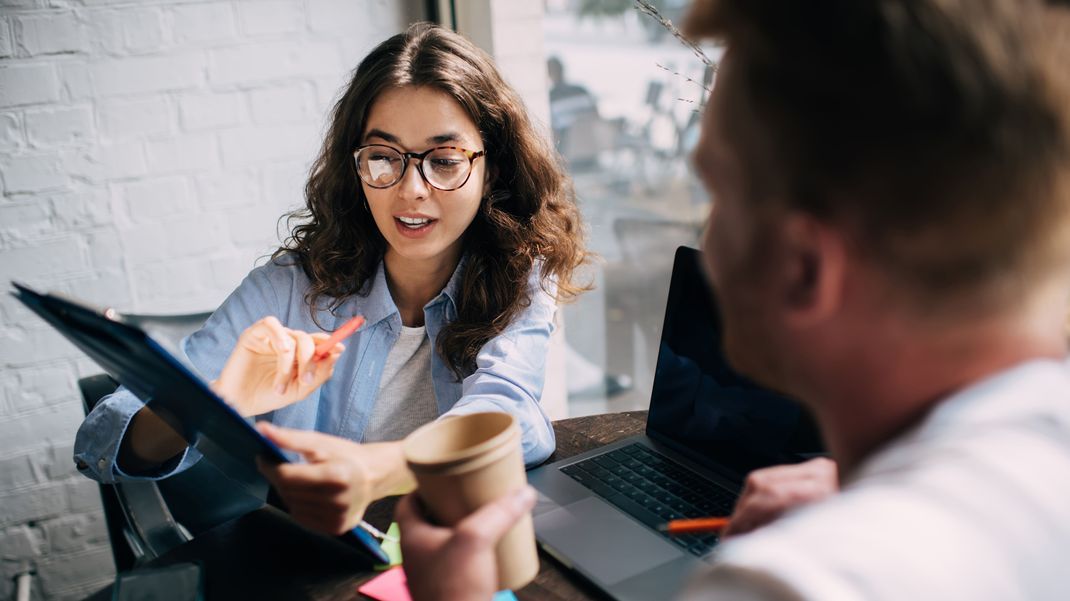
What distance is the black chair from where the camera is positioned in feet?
4.26

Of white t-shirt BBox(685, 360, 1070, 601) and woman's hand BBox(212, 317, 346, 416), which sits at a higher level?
white t-shirt BBox(685, 360, 1070, 601)

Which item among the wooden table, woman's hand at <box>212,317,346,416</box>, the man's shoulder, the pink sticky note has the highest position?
the man's shoulder

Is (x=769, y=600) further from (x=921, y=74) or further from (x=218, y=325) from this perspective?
(x=218, y=325)

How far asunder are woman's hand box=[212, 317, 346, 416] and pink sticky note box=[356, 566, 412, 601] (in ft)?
1.16

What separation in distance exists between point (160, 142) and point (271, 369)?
0.95m

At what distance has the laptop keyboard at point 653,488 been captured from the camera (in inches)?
40.9

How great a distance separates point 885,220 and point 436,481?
395 mm

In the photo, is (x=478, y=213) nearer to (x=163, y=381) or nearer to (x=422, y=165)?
(x=422, y=165)

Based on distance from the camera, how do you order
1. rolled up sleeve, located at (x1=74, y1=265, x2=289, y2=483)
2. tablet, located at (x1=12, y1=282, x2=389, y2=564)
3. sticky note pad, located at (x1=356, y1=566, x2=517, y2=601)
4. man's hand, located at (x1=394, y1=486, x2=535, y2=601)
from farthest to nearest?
rolled up sleeve, located at (x1=74, y1=265, x2=289, y2=483) → sticky note pad, located at (x1=356, y1=566, x2=517, y2=601) → tablet, located at (x1=12, y1=282, x2=389, y2=564) → man's hand, located at (x1=394, y1=486, x2=535, y2=601)

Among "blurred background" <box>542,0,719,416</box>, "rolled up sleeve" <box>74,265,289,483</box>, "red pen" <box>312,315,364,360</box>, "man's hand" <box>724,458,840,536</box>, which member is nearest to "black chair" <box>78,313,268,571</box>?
"rolled up sleeve" <box>74,265,289,483</box>

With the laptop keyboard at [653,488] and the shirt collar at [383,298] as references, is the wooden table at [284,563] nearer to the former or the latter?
the laptop keyboard at [653,488]

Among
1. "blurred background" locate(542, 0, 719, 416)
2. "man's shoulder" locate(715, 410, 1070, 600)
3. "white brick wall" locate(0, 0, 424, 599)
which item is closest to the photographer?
"man's shoulder" locate(715, 410, 1070, 600)

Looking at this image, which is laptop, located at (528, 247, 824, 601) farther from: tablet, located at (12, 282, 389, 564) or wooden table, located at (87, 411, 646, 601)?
tablet, located at (12, 282, 389, 564)

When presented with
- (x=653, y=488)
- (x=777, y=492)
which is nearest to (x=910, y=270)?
(x=777, y=492)
